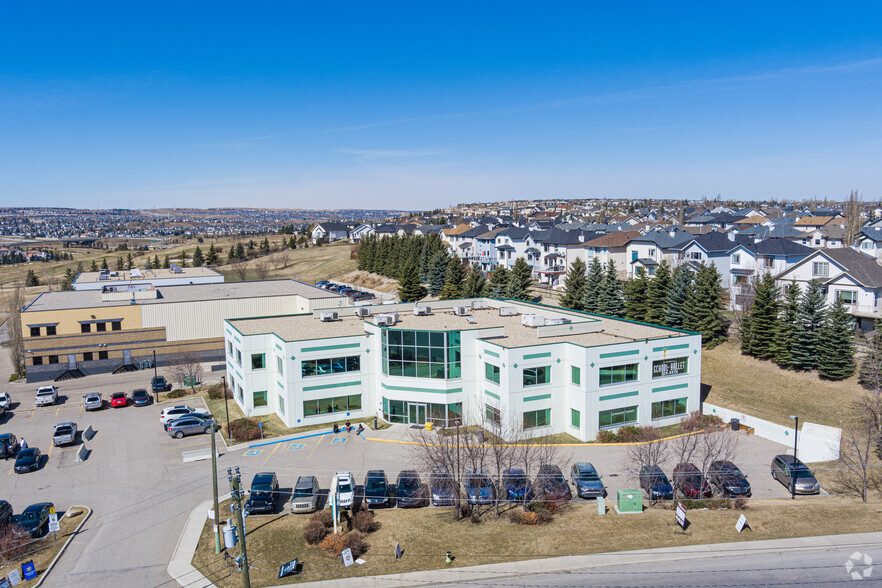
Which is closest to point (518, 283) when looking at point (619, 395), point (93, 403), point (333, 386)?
point (619, 395)

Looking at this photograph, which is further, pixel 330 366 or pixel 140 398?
pixel 140 398

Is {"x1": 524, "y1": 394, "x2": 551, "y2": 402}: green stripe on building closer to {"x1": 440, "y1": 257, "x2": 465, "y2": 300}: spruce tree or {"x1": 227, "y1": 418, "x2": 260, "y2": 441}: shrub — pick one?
{"x1": 227, "y1": 418, "x2": 260, "y2": 441}: shrub

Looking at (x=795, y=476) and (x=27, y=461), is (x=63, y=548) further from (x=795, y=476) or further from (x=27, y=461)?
(x=795, y=476)

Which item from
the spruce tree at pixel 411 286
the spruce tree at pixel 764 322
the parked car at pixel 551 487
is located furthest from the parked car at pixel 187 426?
the spruce tree at pixel 411 286

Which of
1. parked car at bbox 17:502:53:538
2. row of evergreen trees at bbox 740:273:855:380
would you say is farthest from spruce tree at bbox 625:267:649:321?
parked car at bbox 17:502:53:538

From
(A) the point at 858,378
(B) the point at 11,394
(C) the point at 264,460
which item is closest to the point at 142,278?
(B) the point at 11,394

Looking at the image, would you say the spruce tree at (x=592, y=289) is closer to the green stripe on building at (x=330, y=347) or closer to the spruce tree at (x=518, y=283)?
the spruce tree at (x=518, y=283)
